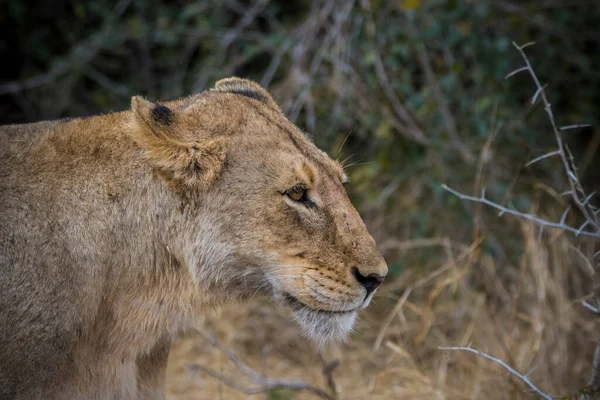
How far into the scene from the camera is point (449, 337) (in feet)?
17.4

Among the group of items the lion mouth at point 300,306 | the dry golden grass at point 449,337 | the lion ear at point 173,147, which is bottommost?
the dry golden grass at point 449,337

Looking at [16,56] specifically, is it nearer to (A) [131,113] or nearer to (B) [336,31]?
(B) [336,31]

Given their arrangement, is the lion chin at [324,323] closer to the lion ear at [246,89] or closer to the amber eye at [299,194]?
the amber eye at [299,194]

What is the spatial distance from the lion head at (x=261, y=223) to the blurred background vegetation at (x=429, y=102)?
149 centimetres

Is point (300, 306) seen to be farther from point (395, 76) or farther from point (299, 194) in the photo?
point (395, 76)

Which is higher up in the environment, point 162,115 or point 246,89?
point 162,115

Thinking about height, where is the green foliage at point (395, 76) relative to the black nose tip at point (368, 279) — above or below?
below

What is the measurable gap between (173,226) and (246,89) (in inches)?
29.9

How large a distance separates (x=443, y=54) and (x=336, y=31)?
34.1 inches

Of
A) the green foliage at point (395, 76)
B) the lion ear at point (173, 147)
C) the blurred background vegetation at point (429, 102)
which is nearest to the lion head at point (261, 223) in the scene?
the lion ear at point (173, 147)

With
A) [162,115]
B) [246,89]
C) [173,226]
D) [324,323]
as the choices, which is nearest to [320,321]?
[324,323]

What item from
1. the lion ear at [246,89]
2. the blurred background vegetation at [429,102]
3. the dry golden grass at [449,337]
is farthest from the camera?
the blurred background vegetation at [429,102]

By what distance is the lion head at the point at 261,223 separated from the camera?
2.84 m

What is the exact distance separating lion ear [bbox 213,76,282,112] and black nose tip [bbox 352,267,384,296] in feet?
2.71
